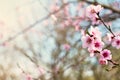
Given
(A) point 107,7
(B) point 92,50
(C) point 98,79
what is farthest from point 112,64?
(C) point 98,79

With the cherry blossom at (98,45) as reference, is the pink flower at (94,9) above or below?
above

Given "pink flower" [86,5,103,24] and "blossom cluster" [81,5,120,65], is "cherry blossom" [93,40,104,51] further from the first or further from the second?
"pink flower" [86,5,103,24]

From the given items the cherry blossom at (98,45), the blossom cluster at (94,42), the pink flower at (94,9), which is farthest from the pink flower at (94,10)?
the cherry blossom at (98,45)

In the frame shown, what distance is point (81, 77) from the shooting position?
1227cm

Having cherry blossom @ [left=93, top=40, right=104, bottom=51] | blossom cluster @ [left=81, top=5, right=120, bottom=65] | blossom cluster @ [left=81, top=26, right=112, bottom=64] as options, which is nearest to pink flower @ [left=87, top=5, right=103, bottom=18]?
blossom cluster @ [left=81, top=5, right=120, bottom=65]

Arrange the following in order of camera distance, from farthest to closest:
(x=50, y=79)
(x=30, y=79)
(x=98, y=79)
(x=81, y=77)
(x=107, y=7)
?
(x=81, y=77) → (x=98, y=79) → (x=107, y=7) → (x=50, y=79) → (x=30, y=79)

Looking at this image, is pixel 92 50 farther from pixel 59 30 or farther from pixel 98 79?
pixel 59 30

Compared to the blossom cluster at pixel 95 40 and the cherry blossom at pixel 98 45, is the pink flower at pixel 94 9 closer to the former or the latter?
the blossom cluster at pixel 95 40

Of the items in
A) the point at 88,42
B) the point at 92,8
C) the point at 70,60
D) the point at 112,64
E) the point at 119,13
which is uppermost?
the point at 70,60

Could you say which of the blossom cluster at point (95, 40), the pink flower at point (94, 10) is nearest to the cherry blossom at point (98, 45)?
the blossom cluster at point (95, 40)

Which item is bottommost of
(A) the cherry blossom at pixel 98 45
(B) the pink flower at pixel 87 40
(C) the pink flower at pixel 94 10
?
(A) the cherry blossom at pixel 98 45

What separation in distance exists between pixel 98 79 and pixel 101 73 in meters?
0.29

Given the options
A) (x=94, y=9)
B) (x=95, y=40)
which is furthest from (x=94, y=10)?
(x=95, y=40)

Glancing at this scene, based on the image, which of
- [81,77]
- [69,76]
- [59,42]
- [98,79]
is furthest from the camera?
[59,42]
